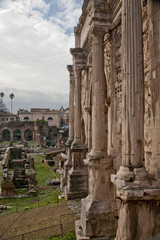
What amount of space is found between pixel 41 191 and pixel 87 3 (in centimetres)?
1183

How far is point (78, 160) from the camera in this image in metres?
11.5

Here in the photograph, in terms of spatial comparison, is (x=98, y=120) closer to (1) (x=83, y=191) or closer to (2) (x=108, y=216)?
(2) (x=108, y=216)

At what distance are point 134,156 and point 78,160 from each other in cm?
721

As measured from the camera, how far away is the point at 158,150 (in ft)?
14.8

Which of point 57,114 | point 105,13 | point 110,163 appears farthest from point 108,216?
point 57,114

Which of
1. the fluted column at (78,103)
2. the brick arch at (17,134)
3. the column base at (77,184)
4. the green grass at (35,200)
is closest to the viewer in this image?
the column base at (77,184)

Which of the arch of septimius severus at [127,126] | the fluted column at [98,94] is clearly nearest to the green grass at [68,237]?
the arch of septimius severus at [127,126]

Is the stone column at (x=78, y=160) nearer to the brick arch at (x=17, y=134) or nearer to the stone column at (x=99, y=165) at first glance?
the stone column at (x=99, y=165)

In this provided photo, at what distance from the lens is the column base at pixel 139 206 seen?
4.22 m

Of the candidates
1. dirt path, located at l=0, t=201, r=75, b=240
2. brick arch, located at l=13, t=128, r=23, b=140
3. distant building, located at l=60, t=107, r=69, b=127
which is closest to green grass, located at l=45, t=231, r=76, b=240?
dirt path, located at l=0, t=201, r=75, b=240

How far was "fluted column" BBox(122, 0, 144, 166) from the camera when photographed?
14.8 ft

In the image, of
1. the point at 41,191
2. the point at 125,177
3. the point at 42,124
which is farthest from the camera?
the point at 42,124

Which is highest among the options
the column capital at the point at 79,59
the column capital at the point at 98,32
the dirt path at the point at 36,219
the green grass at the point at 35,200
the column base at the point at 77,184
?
the column capital at the point at 79,59

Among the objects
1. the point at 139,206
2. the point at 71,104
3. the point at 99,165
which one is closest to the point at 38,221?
the point at 99,165
